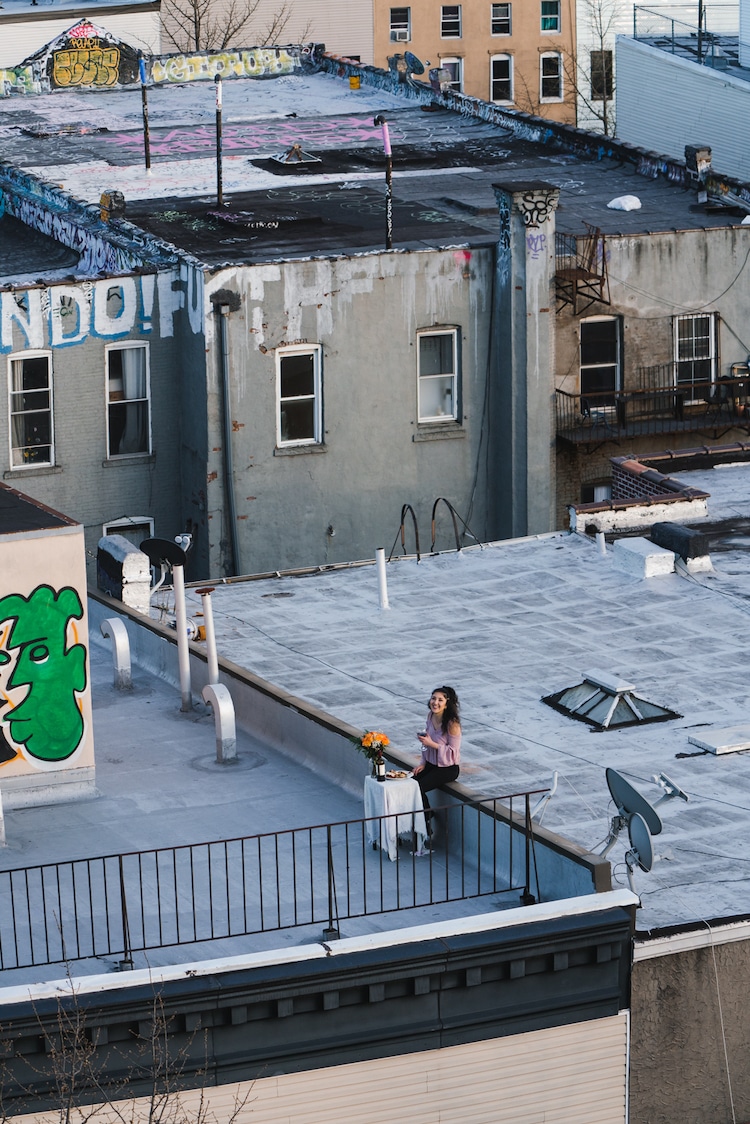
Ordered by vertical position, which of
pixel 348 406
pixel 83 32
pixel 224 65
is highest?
pixel 83 32

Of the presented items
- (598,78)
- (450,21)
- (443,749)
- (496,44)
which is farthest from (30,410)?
(598,78)

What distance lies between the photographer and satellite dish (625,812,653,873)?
20609 mm

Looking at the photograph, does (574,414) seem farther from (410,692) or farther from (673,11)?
(673,11)

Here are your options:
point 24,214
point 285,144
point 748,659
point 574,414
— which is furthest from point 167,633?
point 285,144

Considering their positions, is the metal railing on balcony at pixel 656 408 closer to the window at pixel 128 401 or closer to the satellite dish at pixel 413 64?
the window at pixel 128 401

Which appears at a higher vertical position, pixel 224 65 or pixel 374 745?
pixel 224 65

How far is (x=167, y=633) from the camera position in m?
28.2

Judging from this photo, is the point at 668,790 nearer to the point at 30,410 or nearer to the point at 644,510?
the point at 644,510

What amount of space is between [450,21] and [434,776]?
72650 millimetres

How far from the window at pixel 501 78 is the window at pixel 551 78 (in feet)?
4.62

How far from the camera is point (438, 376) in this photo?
1671 inches

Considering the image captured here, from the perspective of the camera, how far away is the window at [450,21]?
90812 mm

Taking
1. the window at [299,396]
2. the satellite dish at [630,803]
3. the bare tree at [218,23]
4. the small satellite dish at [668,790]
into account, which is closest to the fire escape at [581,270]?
the window at [299,396]

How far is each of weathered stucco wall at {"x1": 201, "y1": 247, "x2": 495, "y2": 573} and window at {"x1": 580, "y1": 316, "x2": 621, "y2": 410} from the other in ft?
7.28
